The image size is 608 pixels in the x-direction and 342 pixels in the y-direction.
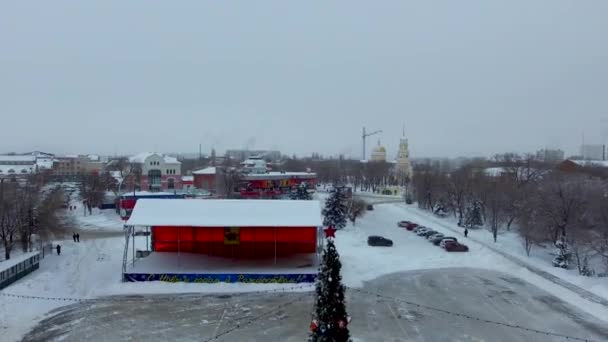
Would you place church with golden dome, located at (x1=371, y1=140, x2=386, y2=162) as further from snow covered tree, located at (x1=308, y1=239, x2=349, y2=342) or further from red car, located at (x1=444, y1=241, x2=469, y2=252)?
snow covered tree, located at (x1=308, y1=239, x2=349, y2=342)

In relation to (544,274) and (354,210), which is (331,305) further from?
(354,210)

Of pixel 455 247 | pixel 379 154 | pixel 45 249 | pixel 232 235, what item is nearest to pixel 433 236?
pixel 455 247

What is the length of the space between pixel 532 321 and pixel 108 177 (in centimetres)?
5963

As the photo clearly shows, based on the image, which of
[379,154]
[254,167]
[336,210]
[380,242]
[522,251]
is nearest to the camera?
[522,251]

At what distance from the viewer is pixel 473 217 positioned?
4300cm

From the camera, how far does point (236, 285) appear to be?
72.3 ft

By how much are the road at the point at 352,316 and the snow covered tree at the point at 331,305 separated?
7.11m

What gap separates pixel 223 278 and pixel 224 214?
3608mm

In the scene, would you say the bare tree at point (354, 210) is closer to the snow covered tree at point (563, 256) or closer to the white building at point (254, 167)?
the snow covered tree at point (563, 256)

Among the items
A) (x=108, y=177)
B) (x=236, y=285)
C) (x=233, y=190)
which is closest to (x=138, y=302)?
(x=236, y=285)

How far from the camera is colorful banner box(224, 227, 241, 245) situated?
25.8 m

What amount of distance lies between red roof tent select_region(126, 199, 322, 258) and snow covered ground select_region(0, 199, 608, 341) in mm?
2975

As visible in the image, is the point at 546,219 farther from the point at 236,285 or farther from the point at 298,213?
the point at 236,285

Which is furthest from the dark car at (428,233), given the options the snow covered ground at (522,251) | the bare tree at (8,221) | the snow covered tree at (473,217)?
the bare tree at (8,221)
